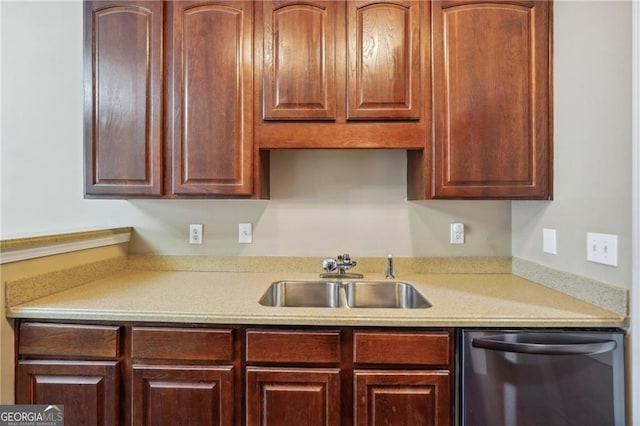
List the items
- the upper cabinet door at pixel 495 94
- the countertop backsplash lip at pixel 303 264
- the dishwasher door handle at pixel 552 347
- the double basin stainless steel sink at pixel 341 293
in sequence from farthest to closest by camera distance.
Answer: the countertop backsplash lip at pixel 303 264, the double basin stainless steel sink at pixel 341 293, the upper cabinet door at pixel 495 94, the dishwasher door handle at pixel 552 347

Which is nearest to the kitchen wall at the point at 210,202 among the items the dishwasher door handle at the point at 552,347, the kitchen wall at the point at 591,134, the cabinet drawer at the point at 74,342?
the kitchen wall at the point at 591,134

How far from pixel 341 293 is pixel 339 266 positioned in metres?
0.14

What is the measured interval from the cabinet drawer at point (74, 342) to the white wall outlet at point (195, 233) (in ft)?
2.50

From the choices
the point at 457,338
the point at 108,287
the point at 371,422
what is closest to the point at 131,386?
the point at 108,287

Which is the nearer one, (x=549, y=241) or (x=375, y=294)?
(x=549, y=241)

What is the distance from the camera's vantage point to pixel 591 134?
1.34 meters

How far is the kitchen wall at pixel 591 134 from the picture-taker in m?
1.20

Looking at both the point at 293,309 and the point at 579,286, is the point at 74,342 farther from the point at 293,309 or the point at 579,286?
the point at 579,286

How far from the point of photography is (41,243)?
1453 mm

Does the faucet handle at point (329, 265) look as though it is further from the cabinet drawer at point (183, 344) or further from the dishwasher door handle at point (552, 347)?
the dishwasher door handle at point (552, 347)

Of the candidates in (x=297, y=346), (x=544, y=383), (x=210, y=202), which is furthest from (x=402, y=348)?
(x=210, y=202)

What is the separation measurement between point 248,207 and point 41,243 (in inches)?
37.8

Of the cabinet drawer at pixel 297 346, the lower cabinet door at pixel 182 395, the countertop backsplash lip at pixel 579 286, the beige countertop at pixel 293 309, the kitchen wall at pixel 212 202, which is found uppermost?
the kitchen wall at pixel 212 202

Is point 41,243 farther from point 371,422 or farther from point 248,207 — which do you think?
point 371,422
